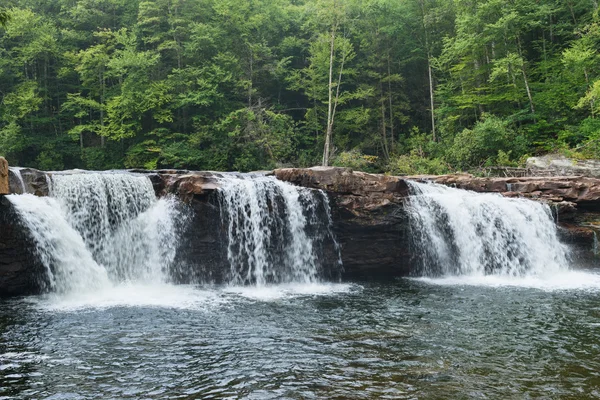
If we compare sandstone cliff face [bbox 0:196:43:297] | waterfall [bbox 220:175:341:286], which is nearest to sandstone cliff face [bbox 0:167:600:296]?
sandstone cliff face [bbox 0:196:43:297]

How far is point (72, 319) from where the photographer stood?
25.8 feet

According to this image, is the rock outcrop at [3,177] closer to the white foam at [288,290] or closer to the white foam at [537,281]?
the white foam at [288,290]

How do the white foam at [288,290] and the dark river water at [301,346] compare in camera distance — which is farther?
the white foam at [288,290]

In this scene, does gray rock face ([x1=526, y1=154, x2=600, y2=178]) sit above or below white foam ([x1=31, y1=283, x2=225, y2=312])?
above

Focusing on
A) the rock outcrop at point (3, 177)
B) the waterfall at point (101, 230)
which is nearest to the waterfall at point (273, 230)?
the waterfall at point (101, 230)

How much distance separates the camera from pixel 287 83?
32375mm

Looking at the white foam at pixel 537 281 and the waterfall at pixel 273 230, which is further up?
the waterfall at pixel 273 230

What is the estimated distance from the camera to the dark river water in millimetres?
4957

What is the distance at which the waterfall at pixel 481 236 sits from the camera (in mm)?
13734

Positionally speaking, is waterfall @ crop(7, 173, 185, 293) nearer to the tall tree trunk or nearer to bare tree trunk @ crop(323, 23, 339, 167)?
bare tree trunk @ crop(323, 23, 339, 167)

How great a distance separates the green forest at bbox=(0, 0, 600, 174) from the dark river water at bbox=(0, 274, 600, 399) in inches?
592

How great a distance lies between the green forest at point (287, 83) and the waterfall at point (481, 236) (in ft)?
25.4

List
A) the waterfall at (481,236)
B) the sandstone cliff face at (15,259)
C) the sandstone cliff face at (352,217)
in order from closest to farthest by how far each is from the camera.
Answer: the sandstone cliff face at (15,259) → the sandstone cliff face at (352,217) → the waterfall at (481,236)

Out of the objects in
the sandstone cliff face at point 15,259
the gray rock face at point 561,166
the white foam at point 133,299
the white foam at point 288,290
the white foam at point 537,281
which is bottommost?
the white foam at point 537,281
